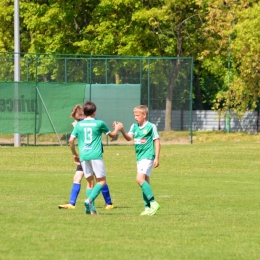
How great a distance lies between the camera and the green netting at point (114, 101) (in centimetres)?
3684

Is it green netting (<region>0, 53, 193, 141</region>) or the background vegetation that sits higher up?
the background vegetation

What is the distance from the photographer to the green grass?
29.3 feet

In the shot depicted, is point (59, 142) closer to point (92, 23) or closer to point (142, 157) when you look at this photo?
point (92, 23)

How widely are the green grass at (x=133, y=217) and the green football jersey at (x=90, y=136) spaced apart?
35.1 inches

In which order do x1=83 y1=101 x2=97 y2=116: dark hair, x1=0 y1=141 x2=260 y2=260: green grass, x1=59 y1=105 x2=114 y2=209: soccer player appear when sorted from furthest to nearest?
1. x1=59 y1=105 x2=114 y2=209: soccer player
2. x1=83 y1=101 x2=97 y2=116: dark hair
3. x1=0 y1=141 x2=260 y2=260: green grass

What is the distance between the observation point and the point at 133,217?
1234 centimetres

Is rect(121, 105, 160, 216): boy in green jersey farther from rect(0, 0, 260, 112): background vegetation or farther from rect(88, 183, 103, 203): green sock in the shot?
rect(0, 0, 260, 112): background vegetation

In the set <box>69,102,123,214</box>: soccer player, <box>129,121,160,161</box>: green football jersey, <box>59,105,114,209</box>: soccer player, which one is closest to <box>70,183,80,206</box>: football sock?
<box>59,105,114,209</box>: soccer player

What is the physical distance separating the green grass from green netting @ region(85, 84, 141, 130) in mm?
8965

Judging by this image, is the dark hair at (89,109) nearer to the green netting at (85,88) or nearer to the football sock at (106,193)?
the football sock at (106,193)

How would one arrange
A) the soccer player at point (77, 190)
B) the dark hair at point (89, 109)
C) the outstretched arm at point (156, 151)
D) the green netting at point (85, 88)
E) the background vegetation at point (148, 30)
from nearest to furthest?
the dark hair at point (89, 109) < the outstretched arm at point (156, 151) < the soccer player at point (77, 190) < the green netting at point (85, 88) < the background vegetation at point (148, 30)

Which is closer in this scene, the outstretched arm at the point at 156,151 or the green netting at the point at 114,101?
the outstretched arm at the point at 156,151

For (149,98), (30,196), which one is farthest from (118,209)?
(149,98)

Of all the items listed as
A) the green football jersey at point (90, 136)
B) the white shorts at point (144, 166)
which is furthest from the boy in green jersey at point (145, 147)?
the green football jersey at point (90, 136)
